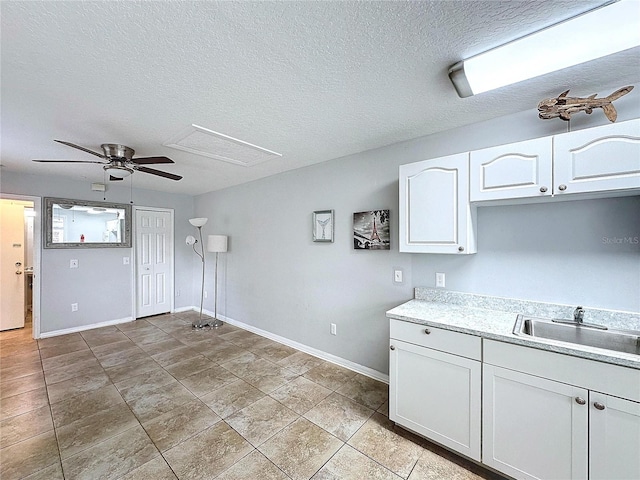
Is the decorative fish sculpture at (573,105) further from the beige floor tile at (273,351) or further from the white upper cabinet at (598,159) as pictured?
the beige floor tile at (273,351)

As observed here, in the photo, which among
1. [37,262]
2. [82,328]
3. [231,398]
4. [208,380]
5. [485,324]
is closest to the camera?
[485,324]

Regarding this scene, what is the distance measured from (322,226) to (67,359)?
11.4ft

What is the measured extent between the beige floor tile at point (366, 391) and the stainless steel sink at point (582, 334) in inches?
51.6

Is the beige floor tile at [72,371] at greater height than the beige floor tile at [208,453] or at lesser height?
greater

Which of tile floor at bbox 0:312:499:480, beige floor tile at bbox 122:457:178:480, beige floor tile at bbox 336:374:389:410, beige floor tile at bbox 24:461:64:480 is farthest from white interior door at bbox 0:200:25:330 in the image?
beige floor tile at bbox 336:374:389:410

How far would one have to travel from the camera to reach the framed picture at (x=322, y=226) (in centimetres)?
307

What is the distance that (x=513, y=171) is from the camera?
66.8 inches

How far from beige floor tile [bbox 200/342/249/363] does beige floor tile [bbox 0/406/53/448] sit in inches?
55.1

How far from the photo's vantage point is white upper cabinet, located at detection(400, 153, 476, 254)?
1925 mm

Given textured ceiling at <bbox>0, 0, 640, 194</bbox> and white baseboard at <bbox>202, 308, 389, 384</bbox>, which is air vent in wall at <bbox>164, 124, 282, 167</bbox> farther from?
white baseboard at <bbox>202, 308, 389, 384</bbox>

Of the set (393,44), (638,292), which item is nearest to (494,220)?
(638,292)

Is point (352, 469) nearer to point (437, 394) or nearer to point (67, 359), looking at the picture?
point (437, 394)

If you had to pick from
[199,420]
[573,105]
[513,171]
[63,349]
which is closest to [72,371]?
[63,349]

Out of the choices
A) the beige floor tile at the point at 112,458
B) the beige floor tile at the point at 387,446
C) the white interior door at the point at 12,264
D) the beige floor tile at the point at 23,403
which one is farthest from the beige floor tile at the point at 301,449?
the white interior door at the point at 12,264
